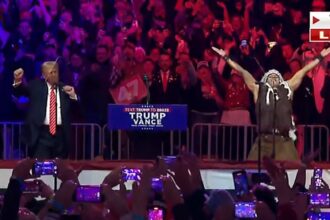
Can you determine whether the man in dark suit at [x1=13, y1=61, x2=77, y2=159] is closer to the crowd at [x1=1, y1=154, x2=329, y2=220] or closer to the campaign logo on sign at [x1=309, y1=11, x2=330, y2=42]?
the campaign logo on sign at [x1=309, y1=11, x2=330, y2=42]

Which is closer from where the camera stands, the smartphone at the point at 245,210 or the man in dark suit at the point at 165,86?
the smartphone at the point at 245,210

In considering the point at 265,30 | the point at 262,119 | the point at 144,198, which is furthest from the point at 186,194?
the point at 265,30

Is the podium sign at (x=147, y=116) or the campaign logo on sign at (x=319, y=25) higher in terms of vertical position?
the campaign logo on sign at (x=319, y=25)

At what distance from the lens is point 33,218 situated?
15.5ft

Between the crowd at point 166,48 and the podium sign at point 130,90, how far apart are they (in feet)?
0.18

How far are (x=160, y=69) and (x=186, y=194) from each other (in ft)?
29.0

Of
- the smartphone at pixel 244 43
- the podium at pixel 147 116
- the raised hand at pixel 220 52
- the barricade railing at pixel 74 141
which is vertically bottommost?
the barricade railing at pixel 74 141

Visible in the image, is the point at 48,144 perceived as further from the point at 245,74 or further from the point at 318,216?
the point at 318,216

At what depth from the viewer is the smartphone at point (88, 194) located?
541 cm

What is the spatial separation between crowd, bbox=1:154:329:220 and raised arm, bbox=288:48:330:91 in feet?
24.5

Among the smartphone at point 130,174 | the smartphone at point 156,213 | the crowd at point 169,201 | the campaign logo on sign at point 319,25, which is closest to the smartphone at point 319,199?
the crowd at point 169,201

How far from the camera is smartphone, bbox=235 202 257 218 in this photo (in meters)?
5.11

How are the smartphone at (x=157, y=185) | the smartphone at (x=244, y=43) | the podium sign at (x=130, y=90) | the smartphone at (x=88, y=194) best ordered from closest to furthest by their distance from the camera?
the smartphone at (x=88, y=194) → the smartphone at (x=157, y=185) → the podium sign at (x=130, y=90) → the smartphone at (x=244, y=43)

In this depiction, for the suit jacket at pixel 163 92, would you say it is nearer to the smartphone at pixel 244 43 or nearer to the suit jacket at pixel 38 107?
the smartphone at pixel 244 43
